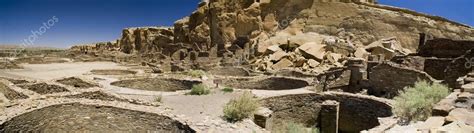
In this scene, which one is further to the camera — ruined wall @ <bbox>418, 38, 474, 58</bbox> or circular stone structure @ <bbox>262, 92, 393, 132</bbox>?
ruined wall @ <bbox>418, 38, 474, 58</bbox>

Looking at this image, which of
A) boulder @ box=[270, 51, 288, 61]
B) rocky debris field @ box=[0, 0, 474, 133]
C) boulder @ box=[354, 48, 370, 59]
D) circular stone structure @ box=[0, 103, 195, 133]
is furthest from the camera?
boulder @ box=[270, 51, 288, 61]

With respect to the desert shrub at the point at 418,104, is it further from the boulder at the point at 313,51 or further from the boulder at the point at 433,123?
the boulder at the point at 313,51

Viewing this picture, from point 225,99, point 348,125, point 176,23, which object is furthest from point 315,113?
point 176,23

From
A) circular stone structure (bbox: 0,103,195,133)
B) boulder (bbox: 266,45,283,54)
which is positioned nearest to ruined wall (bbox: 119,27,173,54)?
boulder (bbox: 266,45,283,54)

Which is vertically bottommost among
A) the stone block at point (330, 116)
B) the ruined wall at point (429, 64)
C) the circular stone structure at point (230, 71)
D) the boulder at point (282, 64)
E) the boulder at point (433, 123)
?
the stone block at point (330, 116)

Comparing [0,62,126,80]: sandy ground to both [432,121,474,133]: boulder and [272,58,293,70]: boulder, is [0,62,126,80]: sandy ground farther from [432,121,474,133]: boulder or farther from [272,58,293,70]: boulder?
[432,121,474,133]: boulder

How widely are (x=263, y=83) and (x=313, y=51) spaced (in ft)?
22.8

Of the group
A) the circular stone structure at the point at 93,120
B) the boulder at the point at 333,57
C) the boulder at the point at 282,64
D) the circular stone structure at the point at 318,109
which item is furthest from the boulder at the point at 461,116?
the boulder at the point at 282,64

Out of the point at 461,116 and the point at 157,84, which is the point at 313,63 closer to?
the point at 157,84

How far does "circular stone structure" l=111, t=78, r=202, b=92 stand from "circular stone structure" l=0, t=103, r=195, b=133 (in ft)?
24.1

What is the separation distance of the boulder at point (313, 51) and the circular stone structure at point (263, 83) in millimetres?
5940

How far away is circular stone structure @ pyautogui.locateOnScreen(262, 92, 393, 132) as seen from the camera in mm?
12824

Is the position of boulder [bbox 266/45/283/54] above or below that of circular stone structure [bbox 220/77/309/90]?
above

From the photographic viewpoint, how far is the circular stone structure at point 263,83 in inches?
716
